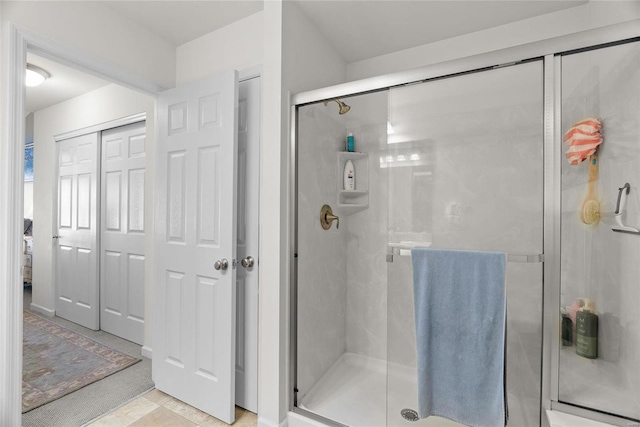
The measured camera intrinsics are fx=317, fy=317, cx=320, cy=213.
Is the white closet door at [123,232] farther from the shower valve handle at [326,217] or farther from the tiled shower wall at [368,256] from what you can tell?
the tiled shower wall at [368,256]

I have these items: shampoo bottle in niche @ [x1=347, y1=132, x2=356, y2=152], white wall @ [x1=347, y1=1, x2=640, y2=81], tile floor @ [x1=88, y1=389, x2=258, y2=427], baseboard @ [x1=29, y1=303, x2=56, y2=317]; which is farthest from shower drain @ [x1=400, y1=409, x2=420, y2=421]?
baseboard @ [x1=29, y1=303, x2=56, y2=317]

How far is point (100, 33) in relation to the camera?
197 cm

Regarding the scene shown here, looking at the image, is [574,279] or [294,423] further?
[294,423]

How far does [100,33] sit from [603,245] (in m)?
2.84

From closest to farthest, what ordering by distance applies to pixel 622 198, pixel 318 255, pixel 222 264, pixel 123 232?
1. pixel 622 198
2. pixel 222 264
3. pixel 318 255
4. pixel 123 232

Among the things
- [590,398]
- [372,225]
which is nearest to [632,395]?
[590,398]

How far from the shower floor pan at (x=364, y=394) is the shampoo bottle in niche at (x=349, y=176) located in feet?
3.82

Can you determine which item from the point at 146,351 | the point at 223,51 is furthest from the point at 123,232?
the point at 223,51

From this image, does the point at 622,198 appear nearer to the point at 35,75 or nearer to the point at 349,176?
the point at 349,176

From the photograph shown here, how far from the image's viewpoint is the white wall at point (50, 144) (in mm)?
3000

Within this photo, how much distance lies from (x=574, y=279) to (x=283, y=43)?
1756 mm

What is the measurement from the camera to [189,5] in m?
1.96

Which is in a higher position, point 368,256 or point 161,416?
point 368,256

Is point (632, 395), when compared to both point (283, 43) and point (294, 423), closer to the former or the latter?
point (294, 423)
